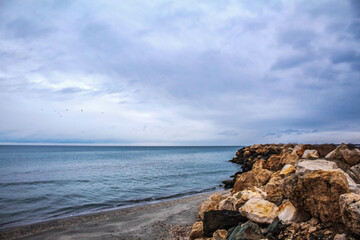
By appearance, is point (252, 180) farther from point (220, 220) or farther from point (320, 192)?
point (320, 192)

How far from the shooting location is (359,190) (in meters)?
5.27

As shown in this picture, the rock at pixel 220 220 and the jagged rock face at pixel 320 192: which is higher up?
the jagged rock face at pixel 320 192

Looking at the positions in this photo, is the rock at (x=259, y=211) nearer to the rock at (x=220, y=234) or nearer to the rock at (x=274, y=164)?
the rock at (x=220, y=234)

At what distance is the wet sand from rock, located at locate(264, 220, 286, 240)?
142 inches

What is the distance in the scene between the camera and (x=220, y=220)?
6273 millimetres

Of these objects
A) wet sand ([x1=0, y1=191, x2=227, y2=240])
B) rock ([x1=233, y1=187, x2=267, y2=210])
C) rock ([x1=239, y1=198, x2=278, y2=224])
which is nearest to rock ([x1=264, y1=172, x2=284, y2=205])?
rock ([x1=233, y1=187, x2=267, y2=210])

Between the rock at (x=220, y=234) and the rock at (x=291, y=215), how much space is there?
1416 mm

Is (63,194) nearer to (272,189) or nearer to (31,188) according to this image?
(31,188)

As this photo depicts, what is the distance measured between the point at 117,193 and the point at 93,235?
29.9ft

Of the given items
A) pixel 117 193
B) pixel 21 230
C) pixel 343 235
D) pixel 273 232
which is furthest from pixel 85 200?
pixel 343 235

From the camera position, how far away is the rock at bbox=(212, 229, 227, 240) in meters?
5.62

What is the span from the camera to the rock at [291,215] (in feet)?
16.9

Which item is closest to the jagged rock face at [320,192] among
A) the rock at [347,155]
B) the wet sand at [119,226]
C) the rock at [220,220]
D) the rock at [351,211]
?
the rock at [351,211]

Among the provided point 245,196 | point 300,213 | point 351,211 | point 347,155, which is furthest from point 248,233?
point 347,155
